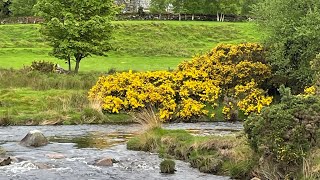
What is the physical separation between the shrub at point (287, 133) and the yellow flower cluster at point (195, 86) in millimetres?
16496

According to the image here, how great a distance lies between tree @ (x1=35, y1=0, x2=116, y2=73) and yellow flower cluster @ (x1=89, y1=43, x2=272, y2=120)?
33.4 ft

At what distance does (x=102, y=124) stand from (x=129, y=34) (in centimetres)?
4451

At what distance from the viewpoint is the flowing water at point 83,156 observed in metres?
22.1

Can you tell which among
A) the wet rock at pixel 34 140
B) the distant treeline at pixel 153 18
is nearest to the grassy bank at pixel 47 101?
the wet rock at pixel 34 140

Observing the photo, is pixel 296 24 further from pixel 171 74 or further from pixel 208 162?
pixel 208 162

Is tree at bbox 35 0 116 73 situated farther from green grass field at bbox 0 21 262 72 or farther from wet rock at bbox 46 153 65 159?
wet rock at bbox 46 153 65 159

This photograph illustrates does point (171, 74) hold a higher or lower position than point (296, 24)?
lower

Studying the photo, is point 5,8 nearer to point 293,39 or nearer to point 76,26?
point 76,26

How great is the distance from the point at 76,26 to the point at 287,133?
32.7 m

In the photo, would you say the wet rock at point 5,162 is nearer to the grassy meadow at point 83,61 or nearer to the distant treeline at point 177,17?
the grassy meadow at point 83,61

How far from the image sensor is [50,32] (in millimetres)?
50875

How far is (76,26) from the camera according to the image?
50344mm

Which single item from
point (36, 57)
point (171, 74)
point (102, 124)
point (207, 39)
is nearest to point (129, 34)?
point (207, 39)

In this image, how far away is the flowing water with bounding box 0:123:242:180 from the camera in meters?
22.1
